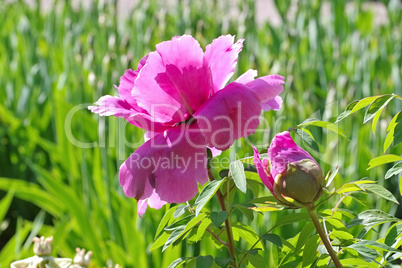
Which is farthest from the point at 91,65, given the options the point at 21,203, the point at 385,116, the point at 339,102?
the point at 385,116

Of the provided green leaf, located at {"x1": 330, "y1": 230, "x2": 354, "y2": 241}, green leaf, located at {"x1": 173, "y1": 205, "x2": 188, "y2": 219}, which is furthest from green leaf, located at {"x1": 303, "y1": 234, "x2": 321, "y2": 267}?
green leaf, located at {"x1": 173, "y1": 205, "x2": 188, "y2": 219}

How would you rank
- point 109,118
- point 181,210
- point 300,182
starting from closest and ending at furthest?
point 300,182 < point 181,210 < point 109,118

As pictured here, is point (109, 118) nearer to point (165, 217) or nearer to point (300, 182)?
point (165, 217)

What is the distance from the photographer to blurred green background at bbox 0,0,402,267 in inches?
53.9

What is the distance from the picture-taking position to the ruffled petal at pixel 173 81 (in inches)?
20.7

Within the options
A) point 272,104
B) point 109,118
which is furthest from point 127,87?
point 109,118

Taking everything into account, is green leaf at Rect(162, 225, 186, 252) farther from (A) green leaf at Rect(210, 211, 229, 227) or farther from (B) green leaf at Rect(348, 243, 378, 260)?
(B) green leaf at Rect(348, 243, 378, 260)

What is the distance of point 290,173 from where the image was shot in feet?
1.55

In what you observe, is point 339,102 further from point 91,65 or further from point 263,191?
point 91,65

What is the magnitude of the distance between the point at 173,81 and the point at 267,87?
88 millimetres

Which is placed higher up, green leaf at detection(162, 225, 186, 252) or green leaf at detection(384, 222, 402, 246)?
green leaf at detection(162, 225, 186, 252)

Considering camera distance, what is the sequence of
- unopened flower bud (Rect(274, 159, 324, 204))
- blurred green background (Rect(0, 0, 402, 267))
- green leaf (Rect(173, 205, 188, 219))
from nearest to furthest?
unopened flower bud (Rect(274, 159, 324, 204))
green leaf (Rect(173, 205, 188, 219))
blurred green background (Rect(0, 0, 402, 267))

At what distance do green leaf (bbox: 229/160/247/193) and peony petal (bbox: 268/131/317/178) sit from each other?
3cm

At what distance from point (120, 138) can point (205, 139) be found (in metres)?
0.89
